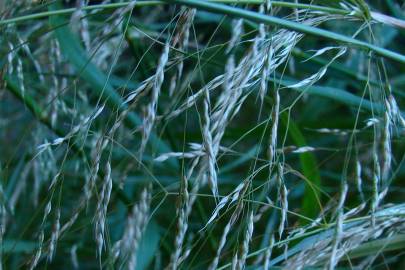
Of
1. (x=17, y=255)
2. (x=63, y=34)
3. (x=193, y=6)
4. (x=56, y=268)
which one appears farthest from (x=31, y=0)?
(x=56, y=268)

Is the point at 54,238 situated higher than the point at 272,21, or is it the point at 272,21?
the point at 272,21

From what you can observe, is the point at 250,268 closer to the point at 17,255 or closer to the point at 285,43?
the point at 285,43

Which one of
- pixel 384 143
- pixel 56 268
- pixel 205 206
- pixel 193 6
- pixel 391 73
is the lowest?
pixel 56 268

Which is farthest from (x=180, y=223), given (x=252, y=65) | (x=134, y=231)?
(x=252, y=65)

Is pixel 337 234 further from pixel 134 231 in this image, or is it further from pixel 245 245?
pixel 134 231

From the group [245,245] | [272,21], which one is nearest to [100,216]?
[245,245]

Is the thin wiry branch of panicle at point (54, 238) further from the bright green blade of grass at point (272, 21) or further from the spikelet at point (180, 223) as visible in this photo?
the bright green blade of grass at point (272, 21)

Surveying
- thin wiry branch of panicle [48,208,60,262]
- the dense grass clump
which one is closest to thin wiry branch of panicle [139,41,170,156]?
the dense grass clump

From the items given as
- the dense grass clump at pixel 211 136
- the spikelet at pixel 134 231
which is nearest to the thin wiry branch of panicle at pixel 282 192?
the dense grass clump at pixel 211 136
